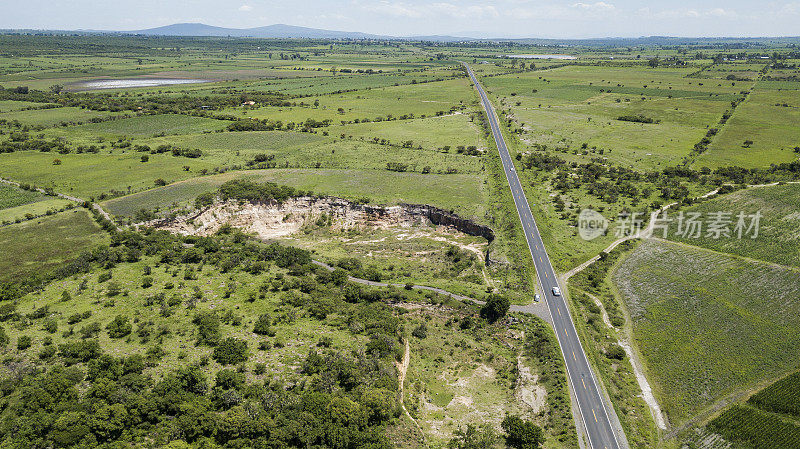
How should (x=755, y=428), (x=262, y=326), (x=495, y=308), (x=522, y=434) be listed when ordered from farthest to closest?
(x=495, y=308) < (x=262, y=326) < (x=755, y=428) < (x=522, y=434)

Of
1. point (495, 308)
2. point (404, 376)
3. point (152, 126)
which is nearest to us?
point (404, 376)

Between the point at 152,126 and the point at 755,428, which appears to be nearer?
the point at 755,428

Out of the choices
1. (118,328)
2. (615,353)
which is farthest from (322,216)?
(615,353)

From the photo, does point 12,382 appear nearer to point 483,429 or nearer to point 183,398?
point 183,398

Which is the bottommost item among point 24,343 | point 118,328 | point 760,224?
point 118,328

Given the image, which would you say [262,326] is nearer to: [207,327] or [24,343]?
[207,327]

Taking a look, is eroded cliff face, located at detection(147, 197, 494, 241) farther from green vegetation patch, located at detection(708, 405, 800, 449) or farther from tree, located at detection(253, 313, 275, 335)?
green vegetation patch, located at detection(708, 405, 800, 449)

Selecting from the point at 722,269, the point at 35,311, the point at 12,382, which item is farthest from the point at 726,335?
the point at 35,311

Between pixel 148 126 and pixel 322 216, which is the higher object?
pixel 148 126
